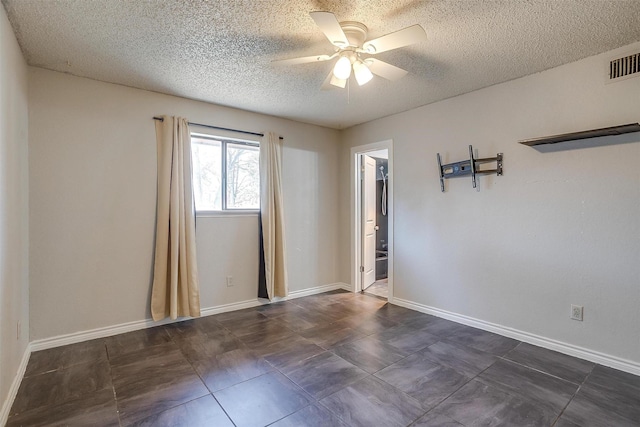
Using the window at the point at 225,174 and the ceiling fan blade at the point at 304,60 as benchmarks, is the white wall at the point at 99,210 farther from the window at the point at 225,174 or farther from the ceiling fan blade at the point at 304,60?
the ceiling fan blade at the point at 304,60

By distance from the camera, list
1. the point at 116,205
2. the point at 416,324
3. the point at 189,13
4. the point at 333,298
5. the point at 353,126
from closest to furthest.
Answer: the point at 189,13
the point at 116,205
the point at 416,324
the point at 333,298
the point at 353,126

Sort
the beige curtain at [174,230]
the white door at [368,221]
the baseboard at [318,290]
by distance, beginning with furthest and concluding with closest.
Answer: the white door at [368,221] → the baseboard at [318,290] → the beige curtain at [174,230]

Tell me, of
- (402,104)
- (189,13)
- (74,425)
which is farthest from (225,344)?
(402,104)

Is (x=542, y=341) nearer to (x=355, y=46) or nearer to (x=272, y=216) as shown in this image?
(x=355, y=46)

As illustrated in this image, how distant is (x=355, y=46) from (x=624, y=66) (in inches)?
79.0

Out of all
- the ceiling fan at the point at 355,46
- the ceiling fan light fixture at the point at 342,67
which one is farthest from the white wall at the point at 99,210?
the ceiling fan light fixture at the point at 342,67

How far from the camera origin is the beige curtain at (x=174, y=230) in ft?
10.2

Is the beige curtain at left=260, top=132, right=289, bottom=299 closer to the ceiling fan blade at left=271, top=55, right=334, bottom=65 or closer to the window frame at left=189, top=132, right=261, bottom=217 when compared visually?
the window frame at left=189, top=132, right=261, bottom=217

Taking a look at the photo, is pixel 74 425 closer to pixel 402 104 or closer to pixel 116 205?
pixel 116 205

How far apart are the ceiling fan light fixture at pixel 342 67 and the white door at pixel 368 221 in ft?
8.18

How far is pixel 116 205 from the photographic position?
2957mm

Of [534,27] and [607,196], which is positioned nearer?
[534,27]

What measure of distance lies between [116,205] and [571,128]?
4079 mm

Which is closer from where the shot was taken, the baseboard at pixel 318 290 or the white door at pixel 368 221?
the baseboard at pixel 318 290
